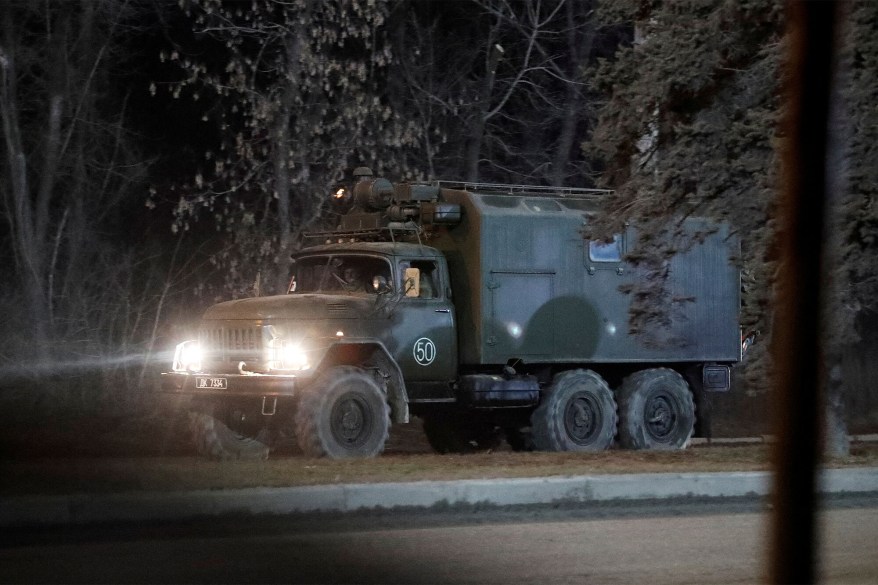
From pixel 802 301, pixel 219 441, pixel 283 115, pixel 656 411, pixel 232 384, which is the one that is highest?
pixel 283 115

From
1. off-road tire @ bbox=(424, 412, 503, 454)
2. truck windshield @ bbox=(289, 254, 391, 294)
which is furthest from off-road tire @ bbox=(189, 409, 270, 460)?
off-road tire @ bbox=(424, 412, 503, 454)

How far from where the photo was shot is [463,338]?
15.2m

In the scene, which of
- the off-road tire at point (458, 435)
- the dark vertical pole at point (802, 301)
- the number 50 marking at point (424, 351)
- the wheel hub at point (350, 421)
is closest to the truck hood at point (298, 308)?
the number 50 marking at point (424, 351)

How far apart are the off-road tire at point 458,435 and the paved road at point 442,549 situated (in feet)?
19.1

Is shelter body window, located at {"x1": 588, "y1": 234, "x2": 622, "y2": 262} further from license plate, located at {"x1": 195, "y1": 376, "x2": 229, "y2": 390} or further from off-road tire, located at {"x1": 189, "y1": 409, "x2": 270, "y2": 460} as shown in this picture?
license plate, located at {"x1": 195, "y1": 376, "x2": 229, "y2": 390}

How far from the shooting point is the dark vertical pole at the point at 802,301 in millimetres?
4398

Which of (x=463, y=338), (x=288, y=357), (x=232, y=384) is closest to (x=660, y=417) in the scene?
(x=463, y=338)

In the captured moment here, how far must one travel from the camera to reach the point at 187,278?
75.9 feet

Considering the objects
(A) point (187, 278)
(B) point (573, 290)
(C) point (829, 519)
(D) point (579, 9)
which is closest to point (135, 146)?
(A) point (187, 278)

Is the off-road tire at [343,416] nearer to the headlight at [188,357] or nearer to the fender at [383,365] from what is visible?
the fender at [383,365]

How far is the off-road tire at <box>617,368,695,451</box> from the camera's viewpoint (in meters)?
16.5

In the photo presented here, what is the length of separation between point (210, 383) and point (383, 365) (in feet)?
6.36

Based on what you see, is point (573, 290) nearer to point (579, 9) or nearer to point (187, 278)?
point (187, 278)

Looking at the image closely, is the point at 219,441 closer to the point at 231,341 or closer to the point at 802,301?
the point at 231,341
